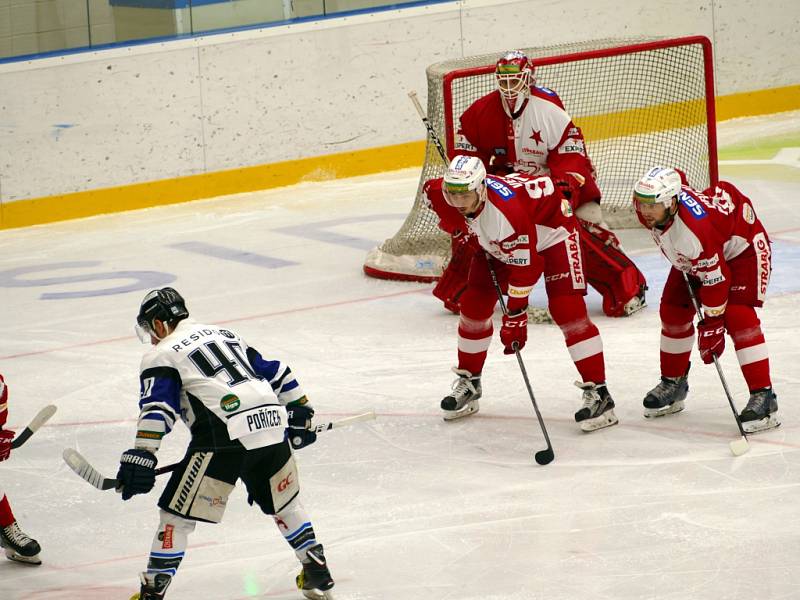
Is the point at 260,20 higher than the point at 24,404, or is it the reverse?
the point at 260,20

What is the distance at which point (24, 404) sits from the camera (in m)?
6.00

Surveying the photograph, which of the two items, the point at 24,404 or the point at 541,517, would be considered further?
the point at 24,404

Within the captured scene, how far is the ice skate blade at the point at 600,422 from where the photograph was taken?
5.09 m

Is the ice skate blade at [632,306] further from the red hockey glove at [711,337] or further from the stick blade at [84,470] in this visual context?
the stick blade at [84,470]

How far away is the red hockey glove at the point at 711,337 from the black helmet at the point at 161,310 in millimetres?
2026

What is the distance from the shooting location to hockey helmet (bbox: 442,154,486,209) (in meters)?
4.83

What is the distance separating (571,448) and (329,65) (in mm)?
6531

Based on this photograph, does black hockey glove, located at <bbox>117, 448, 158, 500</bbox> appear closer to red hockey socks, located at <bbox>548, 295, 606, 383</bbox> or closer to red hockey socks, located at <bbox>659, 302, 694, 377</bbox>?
red hockey socks, located at <bbox>548, 295, 606, 383</bbox>

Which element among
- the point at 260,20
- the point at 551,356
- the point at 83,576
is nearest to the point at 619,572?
the point at 83,576

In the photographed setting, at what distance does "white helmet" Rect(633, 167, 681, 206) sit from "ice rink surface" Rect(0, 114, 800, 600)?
904mm

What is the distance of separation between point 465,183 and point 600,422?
106 cm

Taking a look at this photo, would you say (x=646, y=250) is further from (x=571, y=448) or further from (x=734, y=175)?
(x=571, y=448)

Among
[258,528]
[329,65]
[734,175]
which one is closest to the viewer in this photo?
[258,528]

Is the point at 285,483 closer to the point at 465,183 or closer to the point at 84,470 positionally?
the point at 84,470
